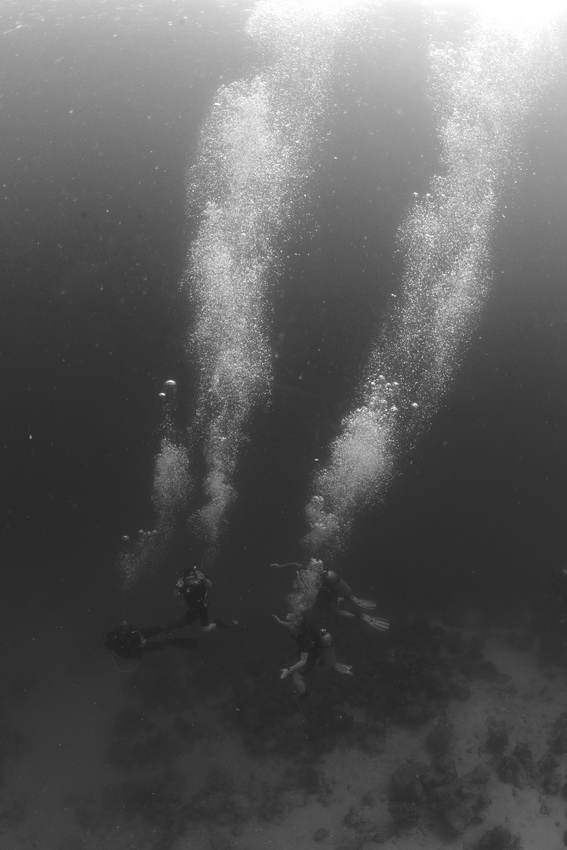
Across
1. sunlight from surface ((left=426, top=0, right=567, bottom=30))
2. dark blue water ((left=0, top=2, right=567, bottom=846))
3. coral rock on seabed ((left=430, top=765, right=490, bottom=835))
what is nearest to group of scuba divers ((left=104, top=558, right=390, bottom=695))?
coral rock on seabed ((left=430, top=765, right=490, bottom=835))

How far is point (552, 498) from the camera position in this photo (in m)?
12.8

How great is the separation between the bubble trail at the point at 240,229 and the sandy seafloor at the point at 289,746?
3602mm

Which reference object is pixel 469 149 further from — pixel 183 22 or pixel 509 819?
pixel 509 819

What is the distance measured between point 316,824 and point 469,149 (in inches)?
532

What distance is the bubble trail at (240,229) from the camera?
1145 cm

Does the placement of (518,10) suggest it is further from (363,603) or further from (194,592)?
A: (194,592)

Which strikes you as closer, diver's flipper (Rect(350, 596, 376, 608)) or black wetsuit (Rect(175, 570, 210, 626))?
black wetsuit (Rect(175, 570, 210, 626))

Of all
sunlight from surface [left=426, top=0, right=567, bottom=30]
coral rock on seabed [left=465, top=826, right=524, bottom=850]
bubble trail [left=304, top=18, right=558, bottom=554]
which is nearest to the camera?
coral rock on seabed [left=465, top=826, right=524, bottom=850]

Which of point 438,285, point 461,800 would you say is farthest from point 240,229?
point 461,800

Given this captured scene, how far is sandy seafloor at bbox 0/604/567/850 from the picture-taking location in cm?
894

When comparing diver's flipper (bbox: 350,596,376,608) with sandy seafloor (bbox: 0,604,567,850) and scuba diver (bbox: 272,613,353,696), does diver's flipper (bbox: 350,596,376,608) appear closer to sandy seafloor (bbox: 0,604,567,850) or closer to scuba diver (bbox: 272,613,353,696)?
scuba diver (bbox: 272,613,353,696)

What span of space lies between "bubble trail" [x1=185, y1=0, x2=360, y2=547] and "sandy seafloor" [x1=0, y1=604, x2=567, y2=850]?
11.8 ft

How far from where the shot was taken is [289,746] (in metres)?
9.87

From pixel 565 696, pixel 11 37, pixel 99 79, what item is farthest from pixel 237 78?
pixel 565 696
